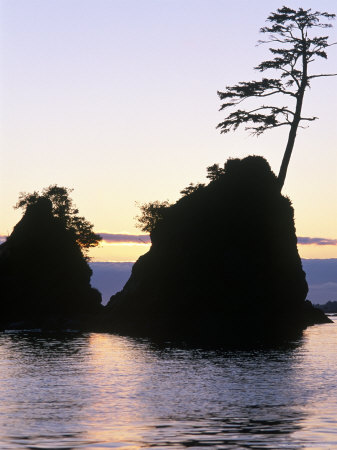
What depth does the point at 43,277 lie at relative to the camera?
9969 centimetres

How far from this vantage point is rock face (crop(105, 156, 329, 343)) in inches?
3083

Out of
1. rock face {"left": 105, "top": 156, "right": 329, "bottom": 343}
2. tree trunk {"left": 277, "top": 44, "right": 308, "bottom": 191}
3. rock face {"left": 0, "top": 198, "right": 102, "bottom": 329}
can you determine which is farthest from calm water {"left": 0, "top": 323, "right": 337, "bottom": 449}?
rock face {"left": 0, "top": 198, "right": 102, "bottom": 329}

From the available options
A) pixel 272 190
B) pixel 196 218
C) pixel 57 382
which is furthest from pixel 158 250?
pixel 57 382

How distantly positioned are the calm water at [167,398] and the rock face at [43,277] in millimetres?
40284

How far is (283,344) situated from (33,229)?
160ft

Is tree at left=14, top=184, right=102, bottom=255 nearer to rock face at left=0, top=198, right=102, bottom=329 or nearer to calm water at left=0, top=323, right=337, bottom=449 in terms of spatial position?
rock face at left=0, top=198, right=102, bottom=329

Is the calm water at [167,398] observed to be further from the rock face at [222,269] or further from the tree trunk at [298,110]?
the tree trunk at [298,110]

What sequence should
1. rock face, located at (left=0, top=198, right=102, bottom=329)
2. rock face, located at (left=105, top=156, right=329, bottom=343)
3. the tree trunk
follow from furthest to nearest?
rock face, located at (left=0, top=198, right=102, bottom=329) → rock face, located at (left=105, top=156, right=329, bottom=343) → the tree trunk

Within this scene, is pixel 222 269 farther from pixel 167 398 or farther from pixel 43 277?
pixel 167 398

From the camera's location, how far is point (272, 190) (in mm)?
82875

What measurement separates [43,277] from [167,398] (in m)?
69.8

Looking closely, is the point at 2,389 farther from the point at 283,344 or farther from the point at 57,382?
the point at 283,344

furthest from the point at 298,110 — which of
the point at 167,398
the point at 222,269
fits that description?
the point at 167,398

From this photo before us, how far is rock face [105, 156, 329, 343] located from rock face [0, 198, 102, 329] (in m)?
16.0
